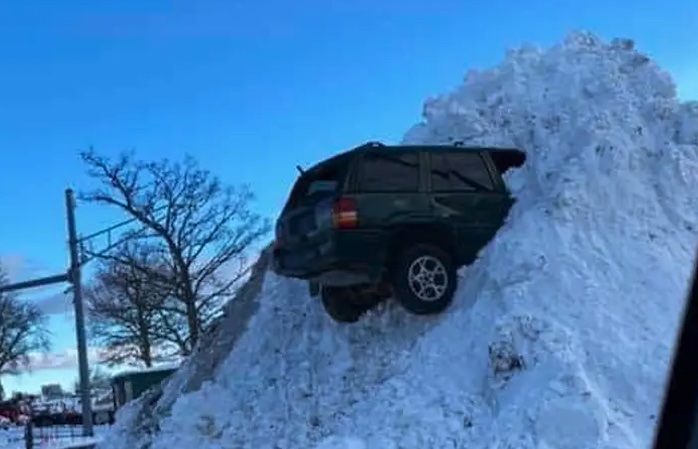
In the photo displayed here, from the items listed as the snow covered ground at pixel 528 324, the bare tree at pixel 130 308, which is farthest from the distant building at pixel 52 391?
the snow covered ground at pixel 528 324

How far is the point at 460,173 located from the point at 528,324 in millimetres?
2527

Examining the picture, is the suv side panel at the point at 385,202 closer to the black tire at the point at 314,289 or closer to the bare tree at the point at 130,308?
the black tire at the point at 314,289

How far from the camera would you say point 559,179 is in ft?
40.1

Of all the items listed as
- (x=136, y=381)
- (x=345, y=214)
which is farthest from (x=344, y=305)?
(x=136, y=381)

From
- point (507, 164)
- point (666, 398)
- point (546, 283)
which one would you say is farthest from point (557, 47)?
point (666, 398)

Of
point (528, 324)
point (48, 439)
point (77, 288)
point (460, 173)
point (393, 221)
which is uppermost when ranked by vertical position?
point (77, 288)

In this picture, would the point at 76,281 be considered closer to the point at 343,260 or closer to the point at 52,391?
the point at 343,260

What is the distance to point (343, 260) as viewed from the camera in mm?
11188

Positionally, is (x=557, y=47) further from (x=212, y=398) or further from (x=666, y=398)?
(x=666, y=398)

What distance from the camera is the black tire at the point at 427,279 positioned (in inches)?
454

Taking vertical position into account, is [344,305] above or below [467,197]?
below

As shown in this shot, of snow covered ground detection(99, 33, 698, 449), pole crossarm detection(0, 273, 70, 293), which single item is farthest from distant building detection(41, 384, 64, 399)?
snow covered ground detection(99, 33, 698, 449)

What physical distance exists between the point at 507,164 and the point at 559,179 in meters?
0.91

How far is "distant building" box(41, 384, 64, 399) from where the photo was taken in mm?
76125
